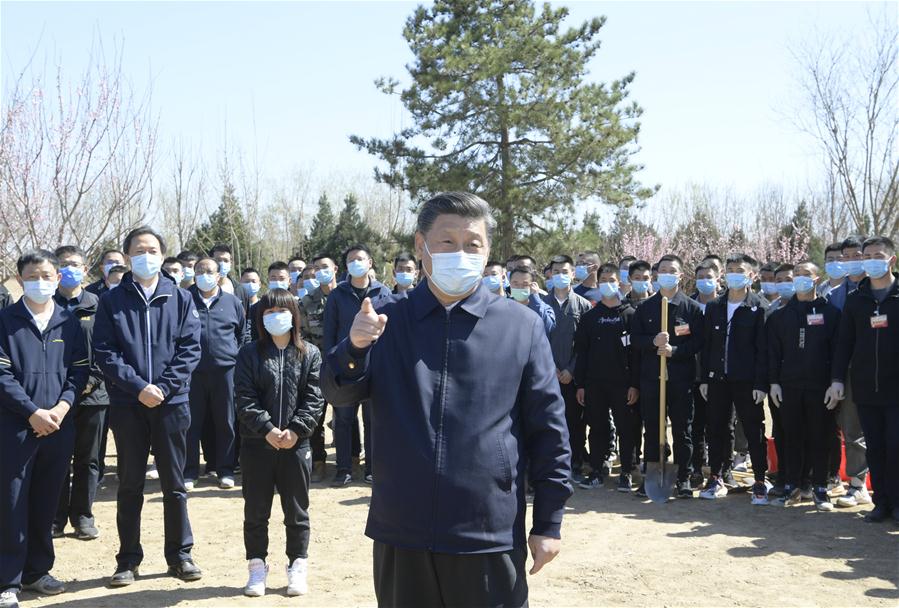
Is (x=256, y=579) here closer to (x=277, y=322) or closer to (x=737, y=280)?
(x=277, y=322)

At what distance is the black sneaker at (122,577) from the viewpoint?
569 centimetres

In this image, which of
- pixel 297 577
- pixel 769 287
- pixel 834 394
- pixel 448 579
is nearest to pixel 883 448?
pixel 834 394

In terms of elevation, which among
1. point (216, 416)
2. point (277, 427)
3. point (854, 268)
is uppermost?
point (854, 268)

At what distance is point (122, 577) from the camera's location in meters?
5.71

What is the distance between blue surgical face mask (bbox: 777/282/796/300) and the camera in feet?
28.1

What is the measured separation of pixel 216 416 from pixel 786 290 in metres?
6.29

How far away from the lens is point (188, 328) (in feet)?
19.8

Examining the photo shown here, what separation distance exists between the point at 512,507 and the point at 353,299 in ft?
20.4

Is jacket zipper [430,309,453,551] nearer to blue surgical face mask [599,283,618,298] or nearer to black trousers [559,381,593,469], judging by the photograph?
blue surgical face mask [599,283,618,298]

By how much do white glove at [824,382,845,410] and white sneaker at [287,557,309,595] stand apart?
5.13 metres

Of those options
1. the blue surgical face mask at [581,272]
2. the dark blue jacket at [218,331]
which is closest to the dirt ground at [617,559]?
the dark blue jacket at [218,331]

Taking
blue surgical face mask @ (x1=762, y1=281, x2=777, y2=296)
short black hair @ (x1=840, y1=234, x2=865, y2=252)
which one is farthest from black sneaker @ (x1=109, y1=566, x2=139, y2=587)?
short black hair @ (x1=840, y1=234, x2=865, y2=252)

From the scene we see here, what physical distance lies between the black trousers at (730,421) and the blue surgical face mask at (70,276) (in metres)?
6.31

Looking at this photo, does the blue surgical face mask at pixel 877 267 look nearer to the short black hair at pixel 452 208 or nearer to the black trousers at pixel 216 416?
the short black hair at pixel 452 208
